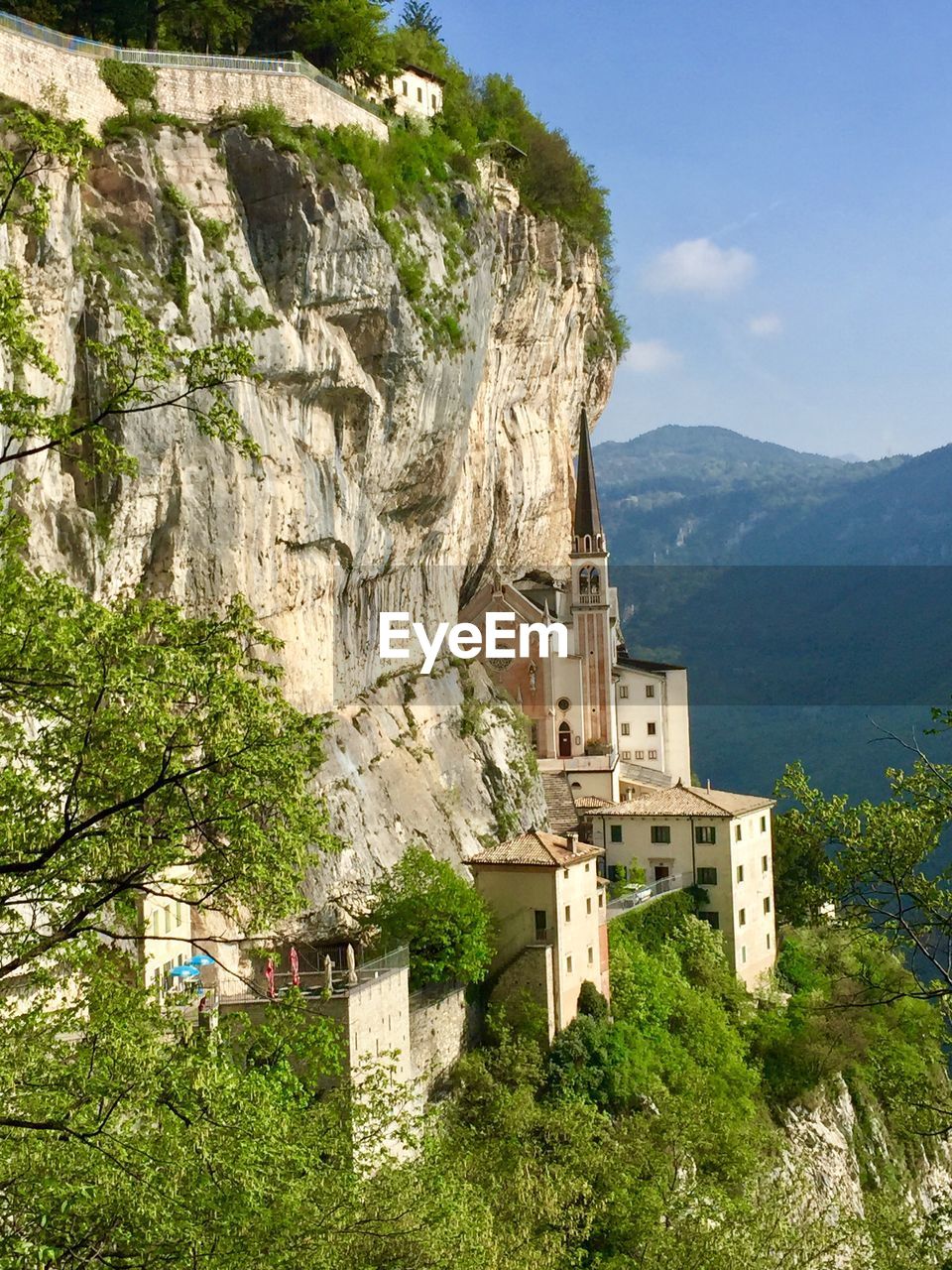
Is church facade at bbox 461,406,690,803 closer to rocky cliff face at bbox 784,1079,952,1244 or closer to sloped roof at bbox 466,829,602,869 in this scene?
rocky cliff face at bbox 784,1079,952,1244

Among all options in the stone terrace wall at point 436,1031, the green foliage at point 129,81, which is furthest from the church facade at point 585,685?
the green foliage at point 129,81

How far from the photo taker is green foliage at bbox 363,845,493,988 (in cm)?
3181

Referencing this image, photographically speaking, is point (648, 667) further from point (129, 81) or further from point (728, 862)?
point (129, 81)

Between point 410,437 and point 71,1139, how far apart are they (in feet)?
98.8

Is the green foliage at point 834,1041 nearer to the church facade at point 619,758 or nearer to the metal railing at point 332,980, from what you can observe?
the church facade at point 619,758

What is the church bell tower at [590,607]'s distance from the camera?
5603 cm

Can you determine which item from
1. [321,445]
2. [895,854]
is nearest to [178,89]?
[321,445]

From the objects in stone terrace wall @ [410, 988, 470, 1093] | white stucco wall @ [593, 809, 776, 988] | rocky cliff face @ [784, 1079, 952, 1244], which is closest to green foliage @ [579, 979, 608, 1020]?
stone terrace wall @ [410, 988, 470, 1093]

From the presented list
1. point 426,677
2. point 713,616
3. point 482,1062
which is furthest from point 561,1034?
point 713,616

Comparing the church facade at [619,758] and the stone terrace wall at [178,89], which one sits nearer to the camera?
the stone terrace wall at [178,89]

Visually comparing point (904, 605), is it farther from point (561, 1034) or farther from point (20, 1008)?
point (20, 1008)

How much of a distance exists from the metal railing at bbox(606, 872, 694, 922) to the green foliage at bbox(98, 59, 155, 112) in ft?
77.6

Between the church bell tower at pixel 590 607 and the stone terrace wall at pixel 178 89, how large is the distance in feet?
69.5

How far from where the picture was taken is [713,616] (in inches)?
5374
